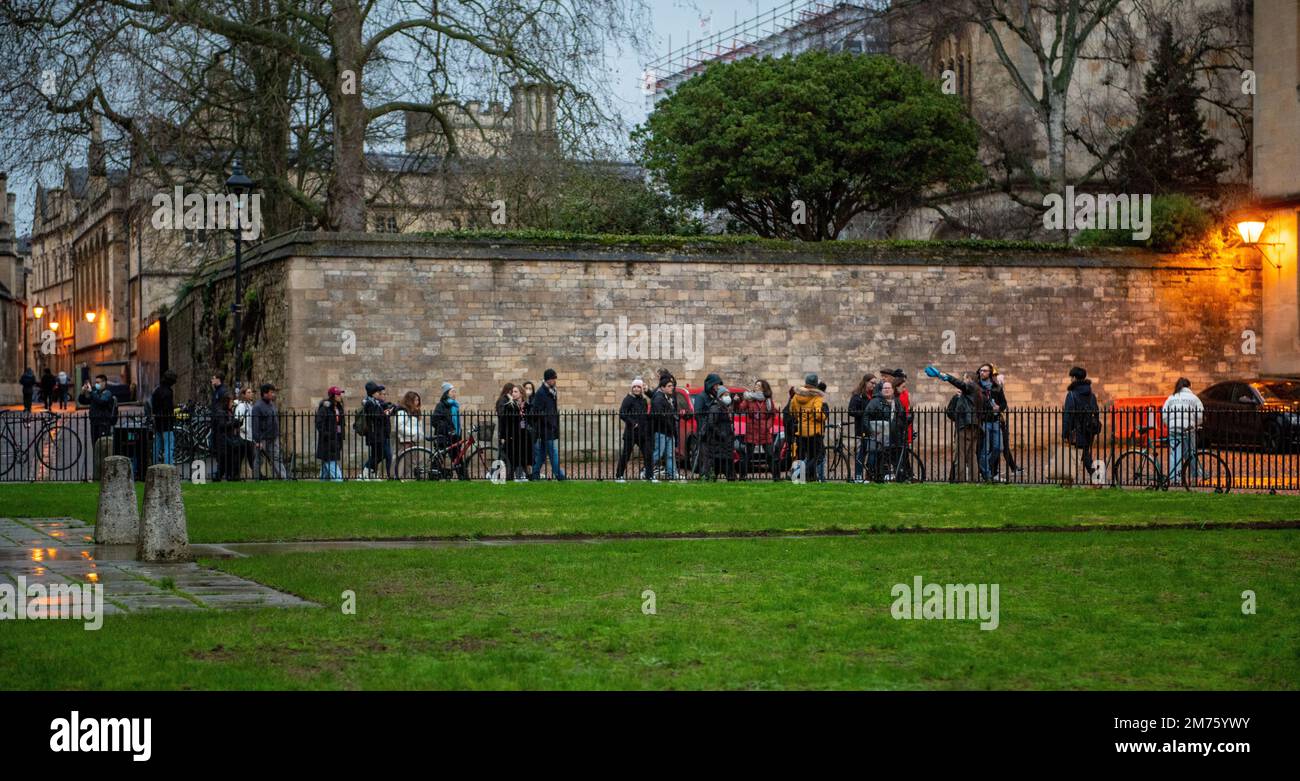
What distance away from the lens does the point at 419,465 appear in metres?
23.1

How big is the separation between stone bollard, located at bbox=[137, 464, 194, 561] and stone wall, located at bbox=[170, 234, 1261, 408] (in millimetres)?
15707

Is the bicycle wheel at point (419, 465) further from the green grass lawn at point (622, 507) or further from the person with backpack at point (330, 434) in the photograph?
the green grass lawn at point (622, 507)

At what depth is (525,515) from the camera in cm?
1580

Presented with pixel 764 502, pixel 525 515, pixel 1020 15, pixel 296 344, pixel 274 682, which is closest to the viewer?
pixel 274 682

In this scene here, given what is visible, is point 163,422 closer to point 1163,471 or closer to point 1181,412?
point 1163,471

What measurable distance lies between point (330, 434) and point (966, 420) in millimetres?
9671

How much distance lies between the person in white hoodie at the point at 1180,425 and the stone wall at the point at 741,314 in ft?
29.2

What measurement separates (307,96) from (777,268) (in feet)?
34.0

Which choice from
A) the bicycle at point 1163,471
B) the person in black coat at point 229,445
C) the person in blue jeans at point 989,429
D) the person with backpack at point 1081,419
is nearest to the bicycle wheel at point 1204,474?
the bicycle at point 1163,471

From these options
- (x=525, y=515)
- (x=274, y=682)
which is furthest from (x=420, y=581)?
(x=525, y=515)

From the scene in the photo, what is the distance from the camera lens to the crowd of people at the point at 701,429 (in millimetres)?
22297

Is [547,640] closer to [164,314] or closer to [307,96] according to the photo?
[307,96]

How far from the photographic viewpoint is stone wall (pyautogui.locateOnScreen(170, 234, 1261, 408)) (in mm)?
27891

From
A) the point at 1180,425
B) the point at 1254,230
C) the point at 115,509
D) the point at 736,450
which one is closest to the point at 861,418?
the point at 736,450
